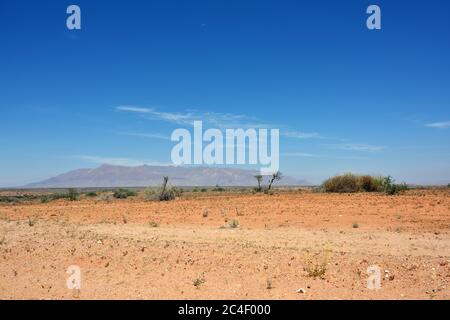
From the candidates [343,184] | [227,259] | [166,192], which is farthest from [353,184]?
[227,259]

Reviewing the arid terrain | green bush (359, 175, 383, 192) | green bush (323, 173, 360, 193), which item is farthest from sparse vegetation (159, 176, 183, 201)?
green bush (359, 175, 383, 192)

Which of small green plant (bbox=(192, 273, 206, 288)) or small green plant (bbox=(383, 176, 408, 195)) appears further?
small green plant (bbox=(383, 176, 408, 195))

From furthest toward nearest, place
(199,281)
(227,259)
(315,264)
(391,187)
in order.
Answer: (391,187) < (227,259) < (315,264) < (199,281)

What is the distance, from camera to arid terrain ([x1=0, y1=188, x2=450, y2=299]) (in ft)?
29.8

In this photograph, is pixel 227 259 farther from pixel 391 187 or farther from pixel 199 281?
pixel 391 187

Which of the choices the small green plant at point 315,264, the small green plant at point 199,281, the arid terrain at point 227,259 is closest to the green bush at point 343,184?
the arid terrain at point 227,259

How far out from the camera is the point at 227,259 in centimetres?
1127

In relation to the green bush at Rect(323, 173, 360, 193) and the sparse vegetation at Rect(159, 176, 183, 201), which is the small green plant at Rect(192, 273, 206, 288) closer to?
the sparse vegetation at Rect(159, 176, 183, 201)

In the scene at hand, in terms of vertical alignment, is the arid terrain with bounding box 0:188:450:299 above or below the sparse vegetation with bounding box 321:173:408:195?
below

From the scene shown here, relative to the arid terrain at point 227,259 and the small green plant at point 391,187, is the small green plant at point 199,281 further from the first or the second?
the small green plant at point 391,187

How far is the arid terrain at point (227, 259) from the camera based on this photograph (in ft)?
29.8
